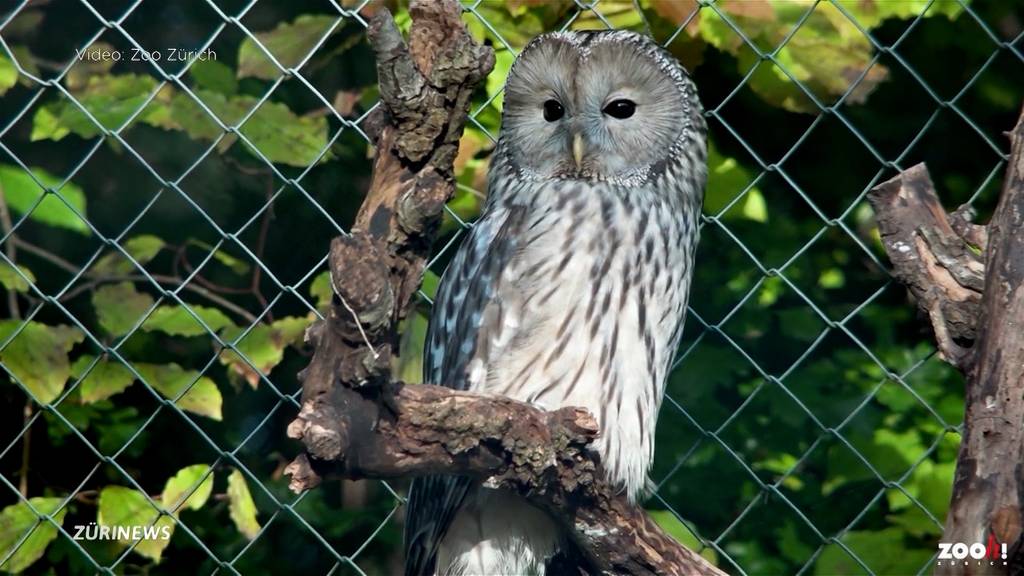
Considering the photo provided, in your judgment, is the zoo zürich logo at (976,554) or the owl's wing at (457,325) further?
the owl's wing at (457,325)

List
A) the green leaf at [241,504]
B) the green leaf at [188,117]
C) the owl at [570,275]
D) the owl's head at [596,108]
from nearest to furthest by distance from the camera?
1. the owl at [570,275]
2. the owl's head at [596,108]
3. the green leaf at [188,117]
4. the green leaf at [241,504]

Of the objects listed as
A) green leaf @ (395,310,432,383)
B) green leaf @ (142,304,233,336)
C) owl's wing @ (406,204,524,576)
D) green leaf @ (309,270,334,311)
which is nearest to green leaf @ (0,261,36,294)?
green leaf @ (142,304,233,336)

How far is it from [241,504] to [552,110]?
1113mm

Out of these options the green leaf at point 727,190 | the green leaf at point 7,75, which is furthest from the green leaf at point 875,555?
the green leaf at point 7,75

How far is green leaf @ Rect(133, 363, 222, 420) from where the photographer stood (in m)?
2.67

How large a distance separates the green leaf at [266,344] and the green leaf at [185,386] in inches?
3.2

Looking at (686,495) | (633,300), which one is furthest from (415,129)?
(686,495)

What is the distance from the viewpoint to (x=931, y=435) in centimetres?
296

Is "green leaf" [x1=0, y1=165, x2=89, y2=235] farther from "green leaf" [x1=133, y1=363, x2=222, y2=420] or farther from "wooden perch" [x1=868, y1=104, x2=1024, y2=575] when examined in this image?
"wooden perch" [x1=868, y1=104, x2=1024, y2=575]

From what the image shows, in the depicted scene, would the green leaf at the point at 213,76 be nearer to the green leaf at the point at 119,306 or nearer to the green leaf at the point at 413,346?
the green leaf at the point at 119,306

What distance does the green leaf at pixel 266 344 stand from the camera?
2686mm

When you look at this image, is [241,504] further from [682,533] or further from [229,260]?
[682,533]

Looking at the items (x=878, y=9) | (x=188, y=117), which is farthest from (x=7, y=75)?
(x=878, y=9)

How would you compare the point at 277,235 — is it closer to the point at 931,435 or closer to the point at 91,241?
the point at 91,241
